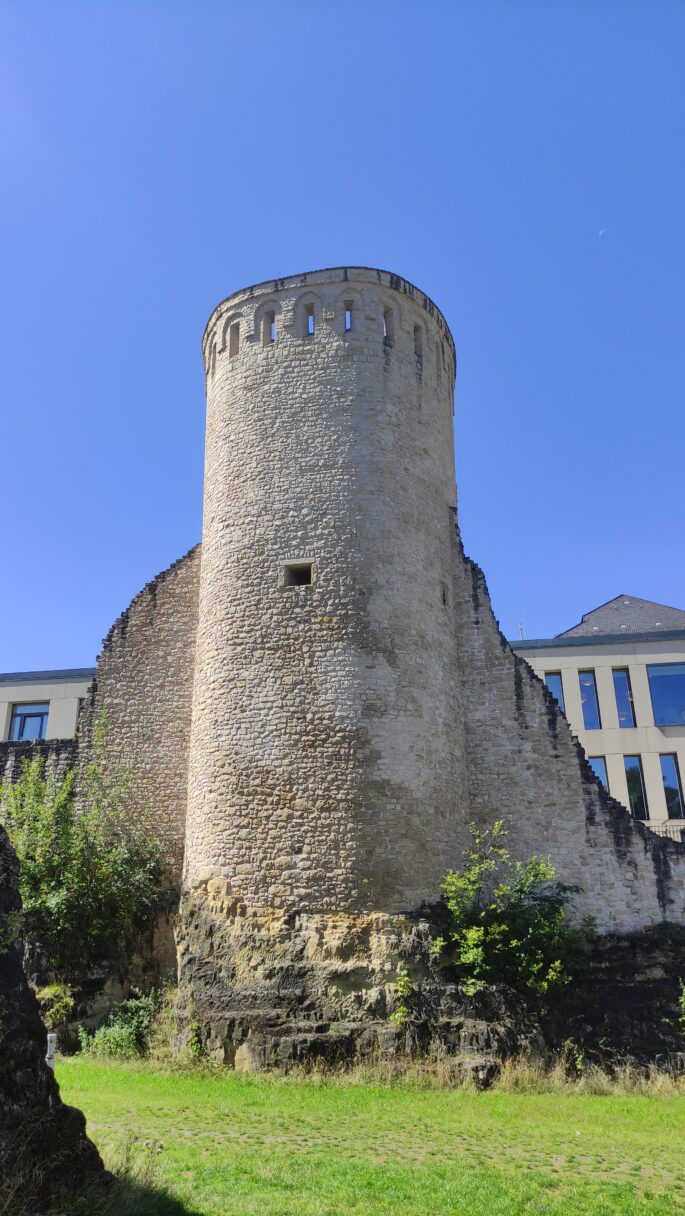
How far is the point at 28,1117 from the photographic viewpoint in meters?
6.23

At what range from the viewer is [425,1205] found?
6.89m

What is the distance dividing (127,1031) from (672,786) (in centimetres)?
A: 1974

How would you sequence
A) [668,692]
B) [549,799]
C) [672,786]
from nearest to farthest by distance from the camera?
[549,799] < [672,786] < [668,692]

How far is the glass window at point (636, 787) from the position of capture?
27.6 m

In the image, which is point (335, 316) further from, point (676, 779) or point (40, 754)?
point (676, 779)

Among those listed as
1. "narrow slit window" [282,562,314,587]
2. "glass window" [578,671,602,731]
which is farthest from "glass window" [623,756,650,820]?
"narrow slit window" [282,562,314,587]

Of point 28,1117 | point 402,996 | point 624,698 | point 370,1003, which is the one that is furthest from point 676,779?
point 28,1117

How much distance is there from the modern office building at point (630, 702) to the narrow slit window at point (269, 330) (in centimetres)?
1596

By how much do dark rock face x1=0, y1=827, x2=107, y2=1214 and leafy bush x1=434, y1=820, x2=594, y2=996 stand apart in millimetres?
6946

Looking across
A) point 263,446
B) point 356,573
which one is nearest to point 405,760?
point 356,573

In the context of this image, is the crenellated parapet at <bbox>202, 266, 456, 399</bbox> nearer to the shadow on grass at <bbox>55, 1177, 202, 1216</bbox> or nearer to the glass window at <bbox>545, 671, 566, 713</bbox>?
the shadow on grass at <bbox>55, 1177, 202, 1216</bbox>

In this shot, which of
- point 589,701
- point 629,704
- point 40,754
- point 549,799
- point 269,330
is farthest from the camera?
point 589,701

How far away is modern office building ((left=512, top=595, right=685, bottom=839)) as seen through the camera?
28.0m

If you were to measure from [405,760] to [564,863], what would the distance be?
11.5 ft
